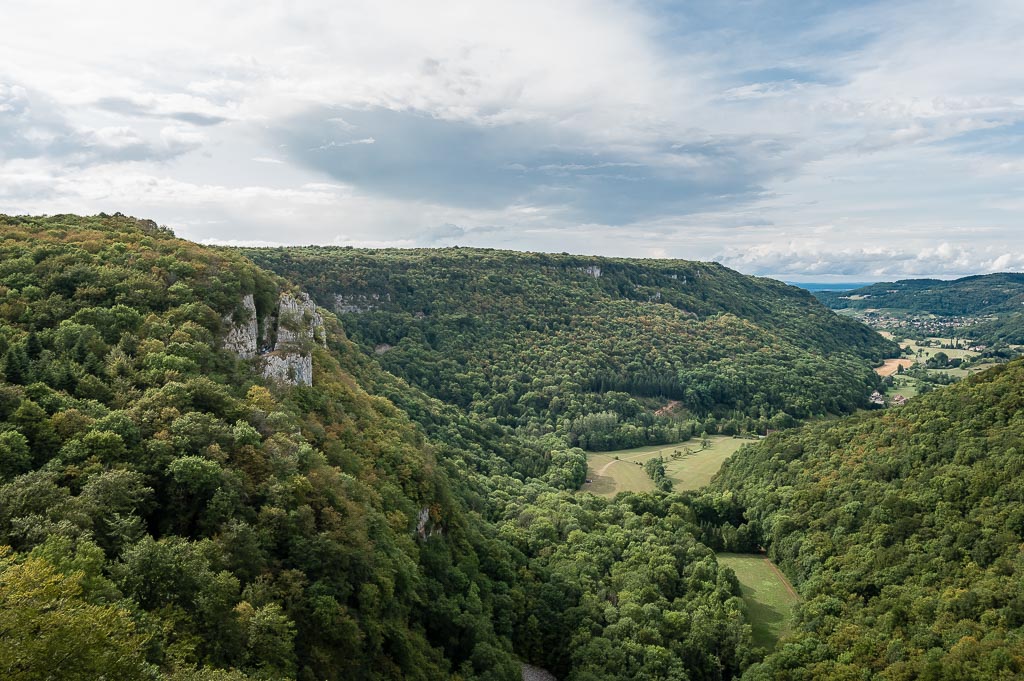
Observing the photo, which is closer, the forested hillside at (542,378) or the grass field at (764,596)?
the grass field at (764,596)

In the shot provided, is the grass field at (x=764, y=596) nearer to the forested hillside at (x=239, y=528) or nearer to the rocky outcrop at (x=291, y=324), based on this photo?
the forested hillside at (x=239, y=528)

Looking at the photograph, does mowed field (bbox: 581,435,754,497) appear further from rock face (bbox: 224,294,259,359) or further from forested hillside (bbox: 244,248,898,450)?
rock face (bbox: 224,294,259,359)

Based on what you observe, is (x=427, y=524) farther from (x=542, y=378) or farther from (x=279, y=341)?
(x=542, y=378)

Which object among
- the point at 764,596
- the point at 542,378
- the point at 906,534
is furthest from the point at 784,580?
the point at 542,378

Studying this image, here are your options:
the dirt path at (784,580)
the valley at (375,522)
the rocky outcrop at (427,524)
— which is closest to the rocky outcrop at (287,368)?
the valley at (375,522)

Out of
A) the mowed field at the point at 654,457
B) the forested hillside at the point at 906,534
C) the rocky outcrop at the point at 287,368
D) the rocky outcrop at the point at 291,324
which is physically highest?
the rocky outcrop at the point at 291,324

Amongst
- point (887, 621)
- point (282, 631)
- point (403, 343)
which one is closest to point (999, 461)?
point (887, 621)

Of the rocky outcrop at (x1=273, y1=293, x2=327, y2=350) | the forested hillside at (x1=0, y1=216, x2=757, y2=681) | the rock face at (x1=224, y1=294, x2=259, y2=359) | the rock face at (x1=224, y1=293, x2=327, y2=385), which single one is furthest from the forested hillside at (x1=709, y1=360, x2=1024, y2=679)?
the rock face at (x1=224, y1=294, x2=259, y2=359)
